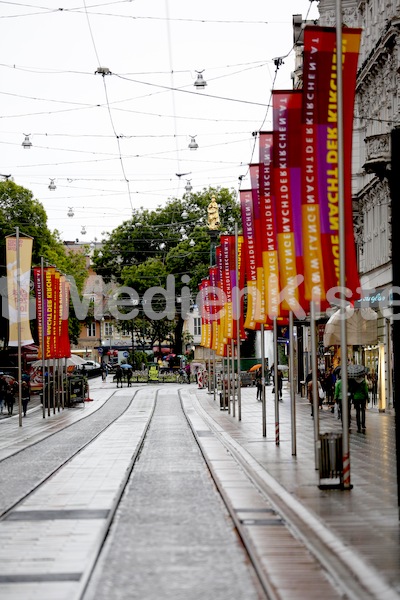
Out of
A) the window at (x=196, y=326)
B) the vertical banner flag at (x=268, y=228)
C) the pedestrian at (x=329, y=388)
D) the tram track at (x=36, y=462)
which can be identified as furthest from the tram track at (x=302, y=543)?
the window at (x=196, y=326)

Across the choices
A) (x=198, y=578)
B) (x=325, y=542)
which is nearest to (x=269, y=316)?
(x=325, y=542)

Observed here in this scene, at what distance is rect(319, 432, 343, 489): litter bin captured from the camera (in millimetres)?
19578

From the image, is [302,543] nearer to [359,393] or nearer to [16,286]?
[359,393]

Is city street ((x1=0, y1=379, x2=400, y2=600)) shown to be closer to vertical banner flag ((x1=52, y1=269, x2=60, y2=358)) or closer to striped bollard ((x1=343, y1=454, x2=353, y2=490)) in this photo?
striped bollard ((x1=343, y1=454, x2=353, y2=490))

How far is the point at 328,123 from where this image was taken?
787 inches

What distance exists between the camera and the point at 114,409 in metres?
58.6

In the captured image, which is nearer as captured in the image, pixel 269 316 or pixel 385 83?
pixel 269 316

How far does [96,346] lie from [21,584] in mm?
157331

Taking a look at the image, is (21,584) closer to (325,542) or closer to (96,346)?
(325,542)

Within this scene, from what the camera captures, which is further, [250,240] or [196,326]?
[196,326]

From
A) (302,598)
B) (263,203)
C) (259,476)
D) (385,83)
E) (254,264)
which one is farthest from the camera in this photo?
(385,83)

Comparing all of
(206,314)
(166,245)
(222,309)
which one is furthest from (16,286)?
(166,245)

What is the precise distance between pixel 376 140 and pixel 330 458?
22.4 m

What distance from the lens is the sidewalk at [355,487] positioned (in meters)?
13.4
